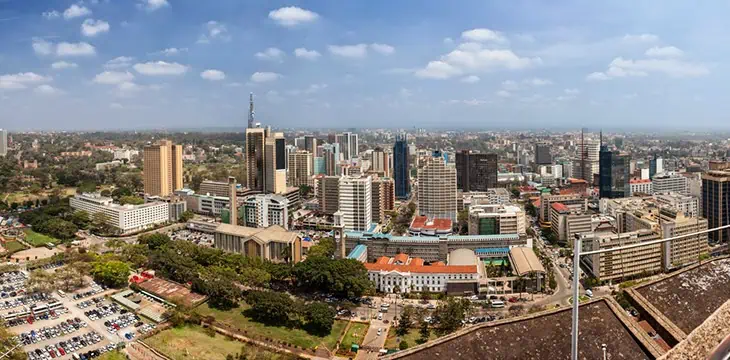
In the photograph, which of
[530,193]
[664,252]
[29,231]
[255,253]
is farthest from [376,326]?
[530,193]

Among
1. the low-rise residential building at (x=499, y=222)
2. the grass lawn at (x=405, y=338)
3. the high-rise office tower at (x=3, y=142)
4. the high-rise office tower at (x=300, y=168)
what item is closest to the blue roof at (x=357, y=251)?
the low-rise residential building at (x=499, y=222)

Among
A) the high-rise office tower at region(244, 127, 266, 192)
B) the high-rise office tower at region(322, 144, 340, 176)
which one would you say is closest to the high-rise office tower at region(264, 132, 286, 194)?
the high-rise office tower at region(244, 127, 266, 192)

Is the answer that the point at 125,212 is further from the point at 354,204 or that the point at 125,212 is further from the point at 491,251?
the point at 491,251

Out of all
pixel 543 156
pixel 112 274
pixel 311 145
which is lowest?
pixel 112 274

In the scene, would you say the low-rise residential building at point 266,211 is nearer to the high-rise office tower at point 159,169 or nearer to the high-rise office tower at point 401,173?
the high-rise office tower at point 159,169

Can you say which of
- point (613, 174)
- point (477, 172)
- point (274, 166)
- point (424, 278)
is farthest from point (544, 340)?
point (477, 172)

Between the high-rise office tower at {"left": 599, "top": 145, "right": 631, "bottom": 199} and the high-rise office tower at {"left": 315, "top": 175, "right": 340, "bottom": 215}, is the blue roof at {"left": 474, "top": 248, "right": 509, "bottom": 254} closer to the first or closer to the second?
the high-rise office tower at {"left": 315, "top": 175, "right": 340, "bottom": 215}
